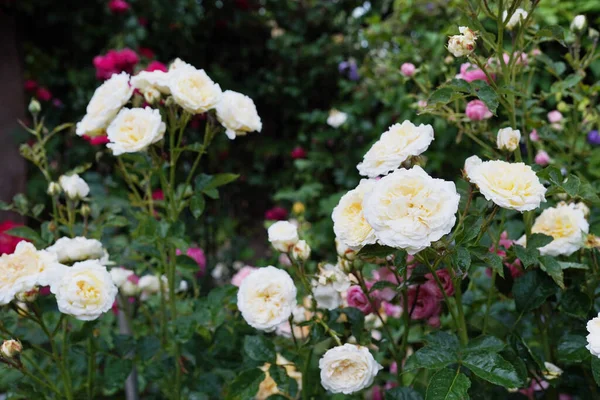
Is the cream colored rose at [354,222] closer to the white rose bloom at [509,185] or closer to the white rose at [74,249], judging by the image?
the white rose bloom at [509,185]

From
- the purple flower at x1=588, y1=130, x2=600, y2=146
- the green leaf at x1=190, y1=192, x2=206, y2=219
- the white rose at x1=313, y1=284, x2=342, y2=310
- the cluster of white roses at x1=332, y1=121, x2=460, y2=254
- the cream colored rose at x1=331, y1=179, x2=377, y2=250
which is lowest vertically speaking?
the purple flower at x1=588, y1=130, x2=600, y2=146

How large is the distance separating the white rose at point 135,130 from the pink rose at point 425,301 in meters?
0.46

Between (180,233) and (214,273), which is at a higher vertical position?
(180,233)

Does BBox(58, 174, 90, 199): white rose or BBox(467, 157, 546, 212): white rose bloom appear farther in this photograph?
BBox(58, 174, 90, 199): white rose

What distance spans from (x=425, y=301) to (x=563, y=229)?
0.23 metres

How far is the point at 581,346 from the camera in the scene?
885 millimetres

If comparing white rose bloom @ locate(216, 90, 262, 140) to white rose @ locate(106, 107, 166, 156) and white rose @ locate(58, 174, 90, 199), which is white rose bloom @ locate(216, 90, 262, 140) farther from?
white rose @ locate(58, 174, 90, 199)

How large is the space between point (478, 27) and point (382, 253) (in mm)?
348

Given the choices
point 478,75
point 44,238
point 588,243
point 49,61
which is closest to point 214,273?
point 49,61

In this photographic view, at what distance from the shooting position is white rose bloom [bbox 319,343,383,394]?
2.75ft

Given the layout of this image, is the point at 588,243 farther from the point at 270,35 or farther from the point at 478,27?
the point at 270,35

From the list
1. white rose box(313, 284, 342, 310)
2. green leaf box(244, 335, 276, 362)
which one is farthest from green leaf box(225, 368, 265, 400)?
white rose box(313, 284, 342, 310)

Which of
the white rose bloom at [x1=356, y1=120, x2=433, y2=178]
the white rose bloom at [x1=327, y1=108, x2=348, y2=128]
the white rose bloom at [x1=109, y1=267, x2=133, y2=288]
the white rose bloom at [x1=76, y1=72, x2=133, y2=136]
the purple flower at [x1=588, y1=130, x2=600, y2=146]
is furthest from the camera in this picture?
the white rose bloom at [x1=327, y1=108, x2=348, y2=128]

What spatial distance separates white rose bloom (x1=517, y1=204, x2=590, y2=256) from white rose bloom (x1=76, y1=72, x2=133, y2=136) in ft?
2.23
